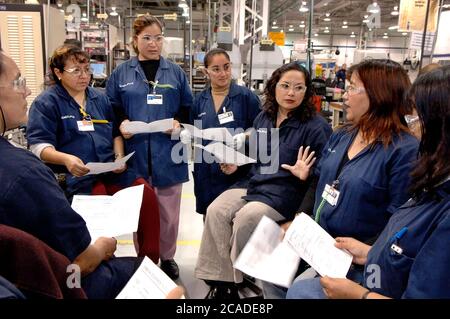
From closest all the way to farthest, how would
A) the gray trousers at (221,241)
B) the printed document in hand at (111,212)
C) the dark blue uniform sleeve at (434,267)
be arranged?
the dark blue uniform sleeve at (434,267) → the printed document in hand at (111,212) → the gray trousers at (221,241)

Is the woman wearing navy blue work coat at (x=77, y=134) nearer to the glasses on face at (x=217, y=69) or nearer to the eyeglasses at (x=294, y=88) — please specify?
the glasses on face at (x=217, y=69)

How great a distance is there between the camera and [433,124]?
1021 mm

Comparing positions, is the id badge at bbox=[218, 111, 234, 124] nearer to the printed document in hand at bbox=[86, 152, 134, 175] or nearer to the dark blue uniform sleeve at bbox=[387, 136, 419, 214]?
the printed document in hand at bbox=[86, 152, 134, 175]

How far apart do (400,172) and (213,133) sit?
1281mm

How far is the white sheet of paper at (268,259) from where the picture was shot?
144 centimetres

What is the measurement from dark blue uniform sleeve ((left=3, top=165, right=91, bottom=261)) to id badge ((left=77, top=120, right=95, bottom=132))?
3.07ft

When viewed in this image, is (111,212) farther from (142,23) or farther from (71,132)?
(142,23)

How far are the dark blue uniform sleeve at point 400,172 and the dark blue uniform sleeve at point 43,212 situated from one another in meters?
1.14

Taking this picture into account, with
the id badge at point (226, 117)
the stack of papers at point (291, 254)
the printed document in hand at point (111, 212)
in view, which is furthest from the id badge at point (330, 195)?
the id badge at point (226, 117)
